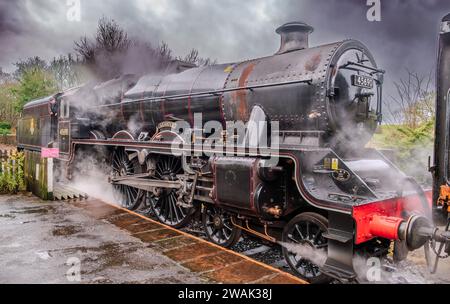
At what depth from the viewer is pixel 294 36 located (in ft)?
15.6

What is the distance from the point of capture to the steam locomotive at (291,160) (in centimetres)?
335

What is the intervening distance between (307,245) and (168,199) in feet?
10.1

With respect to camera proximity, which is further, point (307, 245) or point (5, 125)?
point (5, 125)

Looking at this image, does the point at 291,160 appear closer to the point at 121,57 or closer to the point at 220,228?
the point at 220,228

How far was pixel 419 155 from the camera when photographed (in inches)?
303

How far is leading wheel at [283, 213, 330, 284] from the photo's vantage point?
359cm

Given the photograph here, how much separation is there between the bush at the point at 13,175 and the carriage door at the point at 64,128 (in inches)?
41.7

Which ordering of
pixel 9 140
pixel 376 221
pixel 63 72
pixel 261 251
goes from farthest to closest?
pixel 63 72 < pixel 9 140 < pixel 261 251 < pixel 376 221

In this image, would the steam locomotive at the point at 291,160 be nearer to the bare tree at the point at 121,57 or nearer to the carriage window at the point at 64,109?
the bare tree at the point at 121,57

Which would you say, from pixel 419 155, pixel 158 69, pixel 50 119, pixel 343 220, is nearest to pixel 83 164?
pixel 50 119

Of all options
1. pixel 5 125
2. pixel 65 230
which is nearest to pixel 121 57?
pixel 65 230

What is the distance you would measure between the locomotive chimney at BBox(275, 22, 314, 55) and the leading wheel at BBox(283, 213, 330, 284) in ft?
7.63

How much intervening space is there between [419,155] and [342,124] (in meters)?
4.72

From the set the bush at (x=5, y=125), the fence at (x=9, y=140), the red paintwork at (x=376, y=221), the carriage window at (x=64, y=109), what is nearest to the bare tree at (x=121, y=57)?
the carriage window at (x=64, y=109)
